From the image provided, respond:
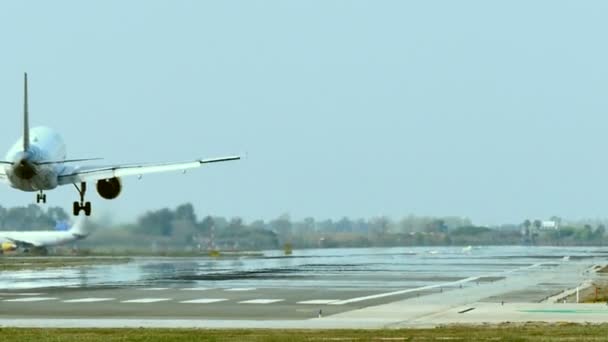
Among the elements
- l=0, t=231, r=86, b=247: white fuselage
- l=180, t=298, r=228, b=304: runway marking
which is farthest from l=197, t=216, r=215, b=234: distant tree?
l=180, t=298, r=228, b=304: runway marking

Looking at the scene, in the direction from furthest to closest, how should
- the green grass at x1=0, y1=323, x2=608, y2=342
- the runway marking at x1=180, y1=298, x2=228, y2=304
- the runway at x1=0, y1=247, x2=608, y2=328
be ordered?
1. the runway marking at x1=180, y1=298, x2=228, y2=304
2. the runway at x1=0, y1=247, x2=608, y2=328
3. the green grass at x1=0, y1=323, x2=608, y2=342

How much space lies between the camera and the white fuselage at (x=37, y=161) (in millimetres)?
68312

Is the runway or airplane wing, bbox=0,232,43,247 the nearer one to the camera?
the runway

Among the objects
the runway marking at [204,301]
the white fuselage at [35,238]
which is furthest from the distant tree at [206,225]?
the runway marking at [204,301]

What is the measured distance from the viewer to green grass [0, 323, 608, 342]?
3631cm

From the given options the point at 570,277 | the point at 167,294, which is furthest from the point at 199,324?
the point at 570,277

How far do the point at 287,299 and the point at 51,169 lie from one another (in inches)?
802

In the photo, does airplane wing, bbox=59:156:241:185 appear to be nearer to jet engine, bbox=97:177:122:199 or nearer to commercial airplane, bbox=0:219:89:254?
jet engine, bbox=97:177:122:199

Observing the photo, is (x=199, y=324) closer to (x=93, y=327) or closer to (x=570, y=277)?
(x=93, y=327)

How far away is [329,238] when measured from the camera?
189 meters

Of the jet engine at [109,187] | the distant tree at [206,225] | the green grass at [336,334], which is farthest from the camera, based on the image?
the distant tree at [206,225]

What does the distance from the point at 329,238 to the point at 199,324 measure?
14614 centimetres

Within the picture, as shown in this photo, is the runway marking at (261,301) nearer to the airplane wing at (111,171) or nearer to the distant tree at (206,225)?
the airplane wing at (111,171)

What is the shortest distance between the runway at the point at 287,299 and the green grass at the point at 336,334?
2506 mm
